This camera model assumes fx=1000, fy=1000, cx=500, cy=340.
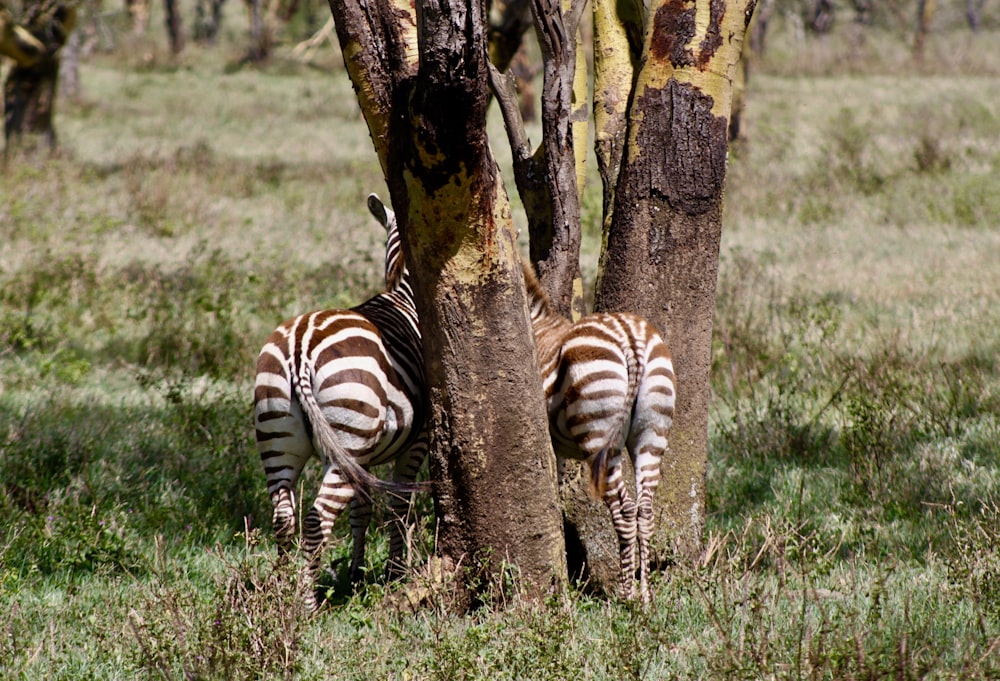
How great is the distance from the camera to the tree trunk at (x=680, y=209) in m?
4.33

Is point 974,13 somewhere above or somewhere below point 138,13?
above

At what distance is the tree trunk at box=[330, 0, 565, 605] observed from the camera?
10.9 feet

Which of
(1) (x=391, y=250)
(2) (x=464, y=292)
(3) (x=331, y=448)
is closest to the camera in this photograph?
(2) (x=464, y=292)

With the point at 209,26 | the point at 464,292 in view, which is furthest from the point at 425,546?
the point at 209,26

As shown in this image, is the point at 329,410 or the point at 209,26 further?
the point at 209,26

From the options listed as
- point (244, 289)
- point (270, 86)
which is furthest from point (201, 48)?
point (244, 289)

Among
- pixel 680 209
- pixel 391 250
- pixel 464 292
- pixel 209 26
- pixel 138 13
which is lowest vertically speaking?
pixel 391 250

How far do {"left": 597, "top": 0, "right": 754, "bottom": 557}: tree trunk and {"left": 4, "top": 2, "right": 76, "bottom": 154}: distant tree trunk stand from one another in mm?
13531

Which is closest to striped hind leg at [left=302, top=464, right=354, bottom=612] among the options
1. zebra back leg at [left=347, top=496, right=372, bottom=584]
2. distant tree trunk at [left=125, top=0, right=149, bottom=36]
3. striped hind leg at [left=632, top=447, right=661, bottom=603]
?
zebra back leg at [left=347, top=496, right=372, bottom=584]

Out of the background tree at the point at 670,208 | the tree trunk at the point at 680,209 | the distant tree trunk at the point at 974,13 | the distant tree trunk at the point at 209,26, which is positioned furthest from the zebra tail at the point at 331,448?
the distant tree trunk at the point at 974,13

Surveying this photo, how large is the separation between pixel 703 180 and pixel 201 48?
42.4 metres

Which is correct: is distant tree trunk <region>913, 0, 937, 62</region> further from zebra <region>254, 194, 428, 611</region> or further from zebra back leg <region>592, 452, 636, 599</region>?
zebra <region>254, 194, 428, 611</region>

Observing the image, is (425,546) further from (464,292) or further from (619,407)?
(464,292)

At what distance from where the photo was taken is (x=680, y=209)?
14.4ft
